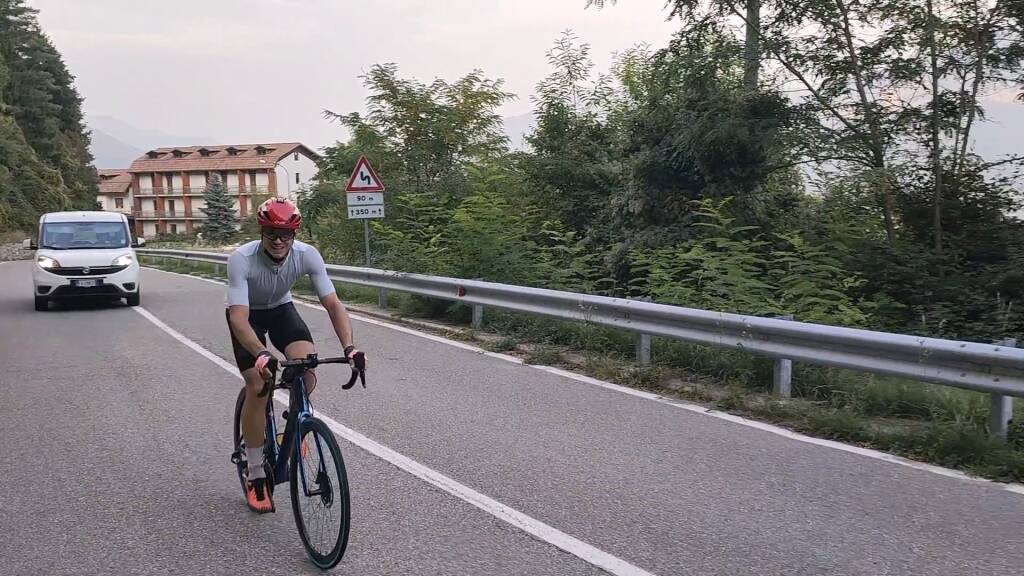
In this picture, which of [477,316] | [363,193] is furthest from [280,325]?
[363,193]

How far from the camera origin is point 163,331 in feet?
39.5

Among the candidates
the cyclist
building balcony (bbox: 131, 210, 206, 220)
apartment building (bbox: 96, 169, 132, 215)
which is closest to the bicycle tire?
the cyclist

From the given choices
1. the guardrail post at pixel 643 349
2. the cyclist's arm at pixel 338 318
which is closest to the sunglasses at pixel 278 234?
the cyclist's arm at pixel 338 318

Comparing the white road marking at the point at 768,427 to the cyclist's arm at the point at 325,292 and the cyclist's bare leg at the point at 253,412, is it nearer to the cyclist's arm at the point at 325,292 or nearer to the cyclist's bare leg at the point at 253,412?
the cyclist's arm at the point at 325,292

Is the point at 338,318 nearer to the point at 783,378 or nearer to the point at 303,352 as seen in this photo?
the point at 303,352

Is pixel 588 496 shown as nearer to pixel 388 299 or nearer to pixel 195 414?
pixel 195 414

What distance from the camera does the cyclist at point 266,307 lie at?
13.1 ft

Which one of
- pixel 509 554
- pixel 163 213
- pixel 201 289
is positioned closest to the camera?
pixel 509 554

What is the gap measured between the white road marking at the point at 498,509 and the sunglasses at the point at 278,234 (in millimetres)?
1841

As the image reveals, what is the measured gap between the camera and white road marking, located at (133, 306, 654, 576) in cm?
382

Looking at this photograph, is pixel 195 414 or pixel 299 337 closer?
pixel 299 337

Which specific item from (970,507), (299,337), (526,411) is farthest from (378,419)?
(970,507)

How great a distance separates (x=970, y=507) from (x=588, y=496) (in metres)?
2.12

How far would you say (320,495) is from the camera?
379cm
